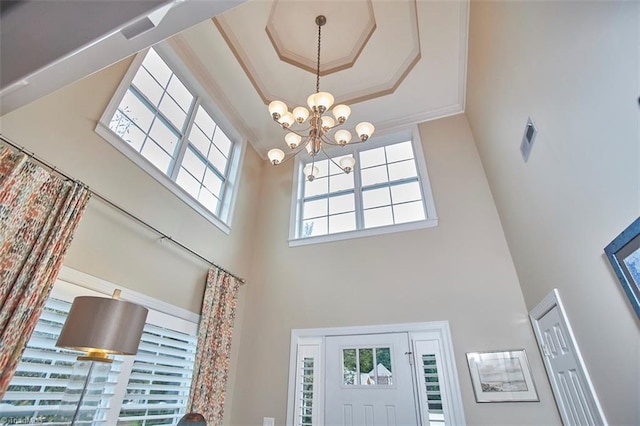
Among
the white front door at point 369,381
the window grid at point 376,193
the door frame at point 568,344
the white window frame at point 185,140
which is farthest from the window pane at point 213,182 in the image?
the door frame at point 568,344

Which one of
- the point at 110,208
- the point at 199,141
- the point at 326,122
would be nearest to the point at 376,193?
the point at 326,122

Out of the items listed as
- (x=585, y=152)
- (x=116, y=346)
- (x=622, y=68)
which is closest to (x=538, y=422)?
(x=585, y=152)

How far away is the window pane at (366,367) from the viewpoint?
130 inches

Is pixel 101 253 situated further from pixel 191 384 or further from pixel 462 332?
pixel 462 332

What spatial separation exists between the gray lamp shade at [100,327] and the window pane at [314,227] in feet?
9.11

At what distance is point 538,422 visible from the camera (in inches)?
104

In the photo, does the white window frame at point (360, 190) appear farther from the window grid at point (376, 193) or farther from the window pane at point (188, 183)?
the window pane at point (188, 183)

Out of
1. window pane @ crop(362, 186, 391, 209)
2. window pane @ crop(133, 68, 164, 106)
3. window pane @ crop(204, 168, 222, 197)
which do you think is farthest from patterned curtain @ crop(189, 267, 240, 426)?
window pane @ crop(362, 186, 391, 209)

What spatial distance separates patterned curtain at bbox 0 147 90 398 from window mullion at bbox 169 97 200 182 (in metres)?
1.29

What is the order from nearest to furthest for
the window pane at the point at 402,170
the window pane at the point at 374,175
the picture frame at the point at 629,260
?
the picture frame at the point at 629,260, the window pane at the point at 402,170, the window pane at the point at 374,175

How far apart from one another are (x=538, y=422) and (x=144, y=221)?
13.1 ft

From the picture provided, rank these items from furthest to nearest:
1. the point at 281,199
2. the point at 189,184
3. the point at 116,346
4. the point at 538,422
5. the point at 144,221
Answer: the point at 281,199 < the point at 189,184 < the point at 144,221 < the point at 538,422 < the point at 116,346

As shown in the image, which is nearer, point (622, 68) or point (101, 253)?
point (622, 68)

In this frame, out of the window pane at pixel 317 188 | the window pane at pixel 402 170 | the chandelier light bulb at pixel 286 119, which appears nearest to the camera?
the chandelier light bulb at pixel 286 119
